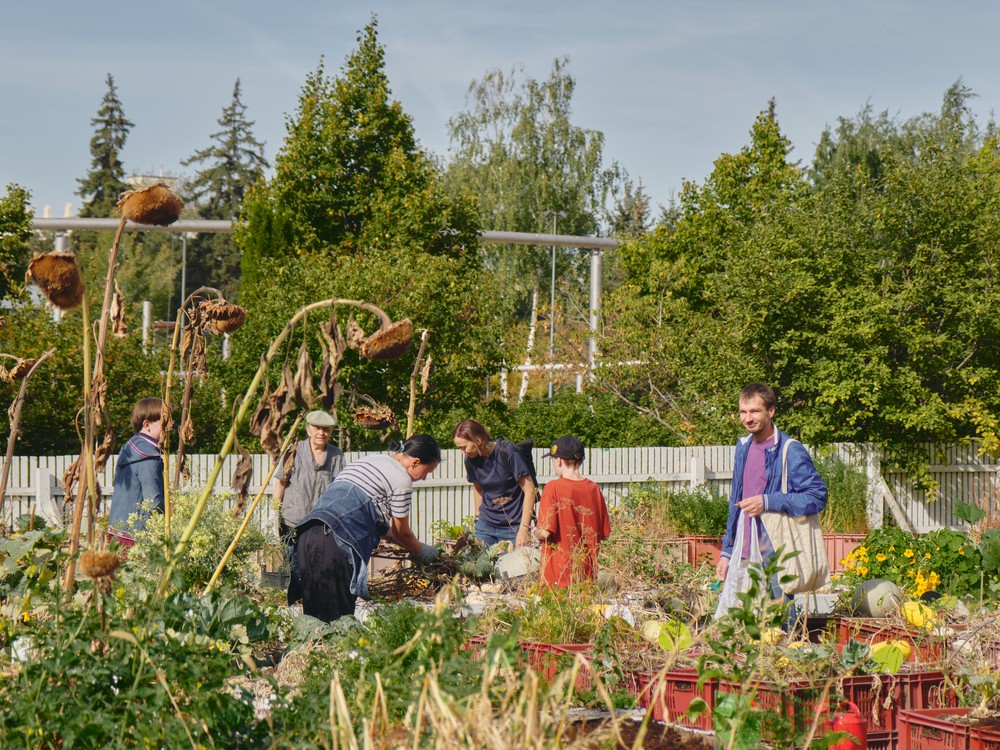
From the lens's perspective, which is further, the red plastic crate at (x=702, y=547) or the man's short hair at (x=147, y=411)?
the red plastic crate at (x=702, y=547)

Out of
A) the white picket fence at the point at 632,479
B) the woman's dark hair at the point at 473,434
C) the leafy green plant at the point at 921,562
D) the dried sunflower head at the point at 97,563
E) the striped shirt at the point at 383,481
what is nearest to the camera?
the dried sunflower head at the point at 97,563

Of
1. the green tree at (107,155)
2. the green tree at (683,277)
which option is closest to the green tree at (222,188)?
the green tree at (107,155)

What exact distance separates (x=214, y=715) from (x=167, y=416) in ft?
4.53

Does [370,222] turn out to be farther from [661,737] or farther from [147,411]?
[661,737]

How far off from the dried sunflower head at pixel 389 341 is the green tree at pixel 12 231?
41.1ft

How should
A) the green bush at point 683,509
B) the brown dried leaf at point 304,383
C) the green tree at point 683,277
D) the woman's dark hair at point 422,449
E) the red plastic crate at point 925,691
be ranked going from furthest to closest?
1. the green tree at point 683,277
2. the green bush at point 683,509
3. the woman's dark hair at point 422,449
4. the red plastic crate at point 925,691
5. the brown dried leaf at point 304,383

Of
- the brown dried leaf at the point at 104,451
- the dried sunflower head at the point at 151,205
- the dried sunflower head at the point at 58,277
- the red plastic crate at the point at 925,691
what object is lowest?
the red plastic crate at the point at 925,691

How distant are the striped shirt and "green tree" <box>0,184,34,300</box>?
1084cm

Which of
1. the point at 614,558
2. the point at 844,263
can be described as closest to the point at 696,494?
the point at 844,263

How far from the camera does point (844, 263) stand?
14594mm

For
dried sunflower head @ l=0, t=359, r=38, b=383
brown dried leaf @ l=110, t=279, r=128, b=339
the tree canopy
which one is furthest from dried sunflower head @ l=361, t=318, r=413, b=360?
the tree canopy

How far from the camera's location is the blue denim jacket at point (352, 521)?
214 inches

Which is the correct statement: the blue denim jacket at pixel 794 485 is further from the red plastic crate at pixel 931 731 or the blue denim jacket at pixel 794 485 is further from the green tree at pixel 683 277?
the green tree at pixel 683 277

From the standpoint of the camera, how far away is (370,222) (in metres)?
15.8
